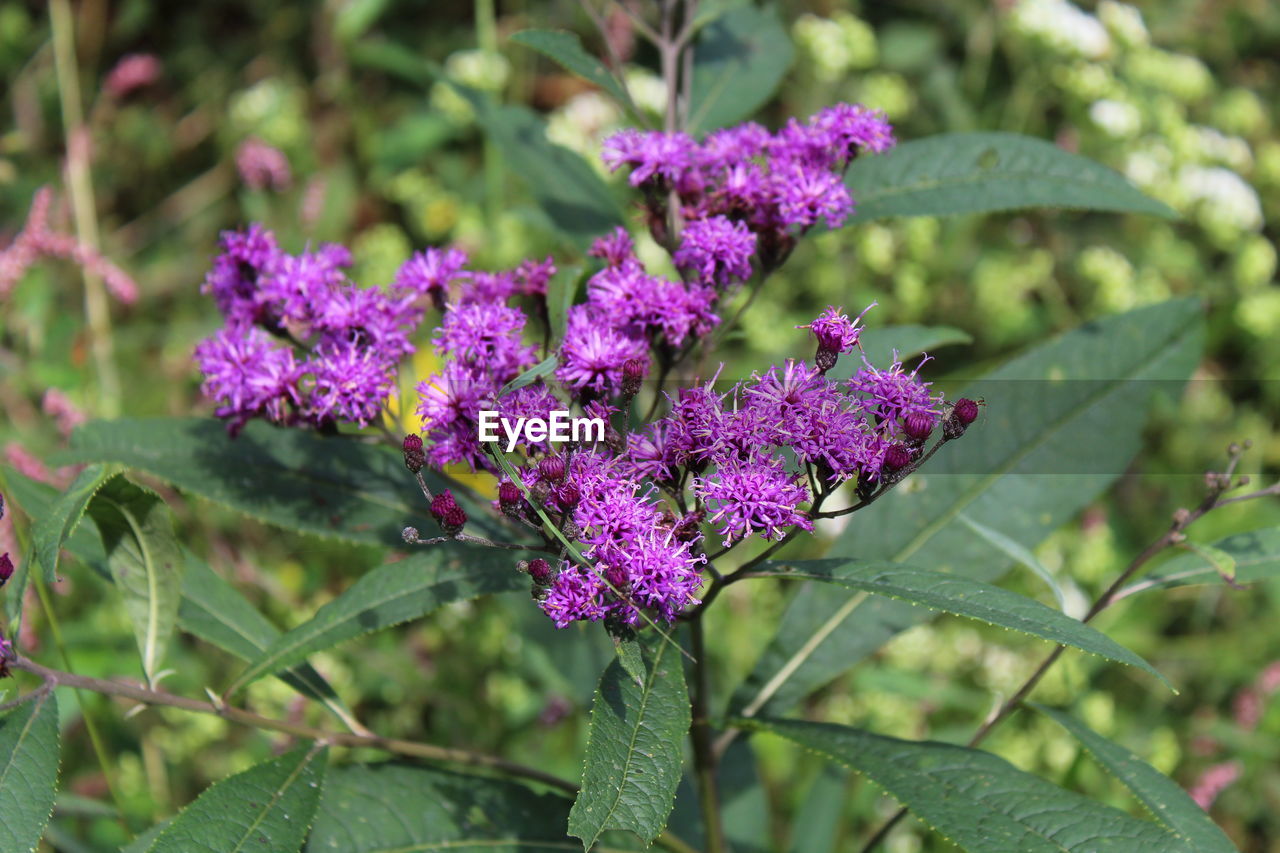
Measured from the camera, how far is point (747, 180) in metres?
1.86

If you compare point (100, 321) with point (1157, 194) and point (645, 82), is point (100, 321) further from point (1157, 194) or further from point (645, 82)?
point (1157, 194)

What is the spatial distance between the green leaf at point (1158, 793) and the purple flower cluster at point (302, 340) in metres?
1.24

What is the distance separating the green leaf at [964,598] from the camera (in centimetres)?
136

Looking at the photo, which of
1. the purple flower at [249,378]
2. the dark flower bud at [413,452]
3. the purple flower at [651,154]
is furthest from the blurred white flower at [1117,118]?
the dark flower bud at [413,452]

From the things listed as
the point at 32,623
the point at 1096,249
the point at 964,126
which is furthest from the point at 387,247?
the point at 1096,249

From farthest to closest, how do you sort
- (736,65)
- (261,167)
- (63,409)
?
(261,167) → (63,409) → (736,65)

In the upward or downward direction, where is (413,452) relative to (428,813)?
upward

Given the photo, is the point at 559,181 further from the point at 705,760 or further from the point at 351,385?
the point at 705,760

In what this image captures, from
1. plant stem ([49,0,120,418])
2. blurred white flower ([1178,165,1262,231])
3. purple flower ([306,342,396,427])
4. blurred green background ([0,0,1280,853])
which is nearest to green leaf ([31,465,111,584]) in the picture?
purple flower ([306,342,396,427])

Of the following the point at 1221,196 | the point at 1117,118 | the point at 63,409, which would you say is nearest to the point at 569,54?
the point at 63,409

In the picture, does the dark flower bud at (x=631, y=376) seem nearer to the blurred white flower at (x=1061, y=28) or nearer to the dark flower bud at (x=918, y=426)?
the dark flower bud at (x=918, y=426)

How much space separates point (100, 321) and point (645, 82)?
214cm

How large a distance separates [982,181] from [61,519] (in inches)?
64.0

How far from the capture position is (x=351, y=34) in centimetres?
483
